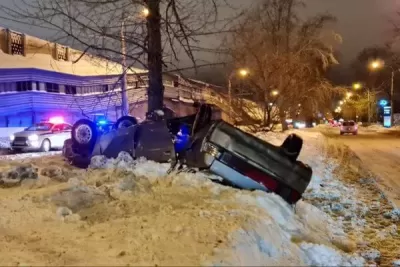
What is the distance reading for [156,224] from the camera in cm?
448

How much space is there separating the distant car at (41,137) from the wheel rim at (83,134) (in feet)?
36.4

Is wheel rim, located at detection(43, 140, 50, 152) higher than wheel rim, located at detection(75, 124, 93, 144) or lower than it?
lower

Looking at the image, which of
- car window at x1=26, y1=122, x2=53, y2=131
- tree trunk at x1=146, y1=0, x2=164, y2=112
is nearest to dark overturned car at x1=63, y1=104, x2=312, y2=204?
tree trunk at x1=146, y1=0, x2=164, y2=112

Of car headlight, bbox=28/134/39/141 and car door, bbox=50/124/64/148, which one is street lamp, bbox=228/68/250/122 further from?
car headlight, bbox=28/134/39/141

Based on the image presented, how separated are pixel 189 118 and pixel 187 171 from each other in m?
1.36

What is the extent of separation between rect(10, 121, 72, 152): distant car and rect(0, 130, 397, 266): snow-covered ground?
Answer: 1397 cm

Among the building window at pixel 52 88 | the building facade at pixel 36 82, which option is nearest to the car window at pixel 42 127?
the building facade at pixel 36 82

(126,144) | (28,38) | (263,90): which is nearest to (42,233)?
(126,144)

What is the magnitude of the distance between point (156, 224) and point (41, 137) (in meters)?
17.5

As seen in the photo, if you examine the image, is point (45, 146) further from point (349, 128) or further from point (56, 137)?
point (349, 128)

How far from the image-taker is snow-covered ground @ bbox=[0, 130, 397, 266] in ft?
12.5

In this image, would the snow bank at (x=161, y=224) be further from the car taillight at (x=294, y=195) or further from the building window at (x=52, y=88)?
Result: the building window at (x=52, y=88)

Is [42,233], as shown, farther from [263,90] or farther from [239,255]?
[263,90]

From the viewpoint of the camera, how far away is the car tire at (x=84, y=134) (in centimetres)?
1002
